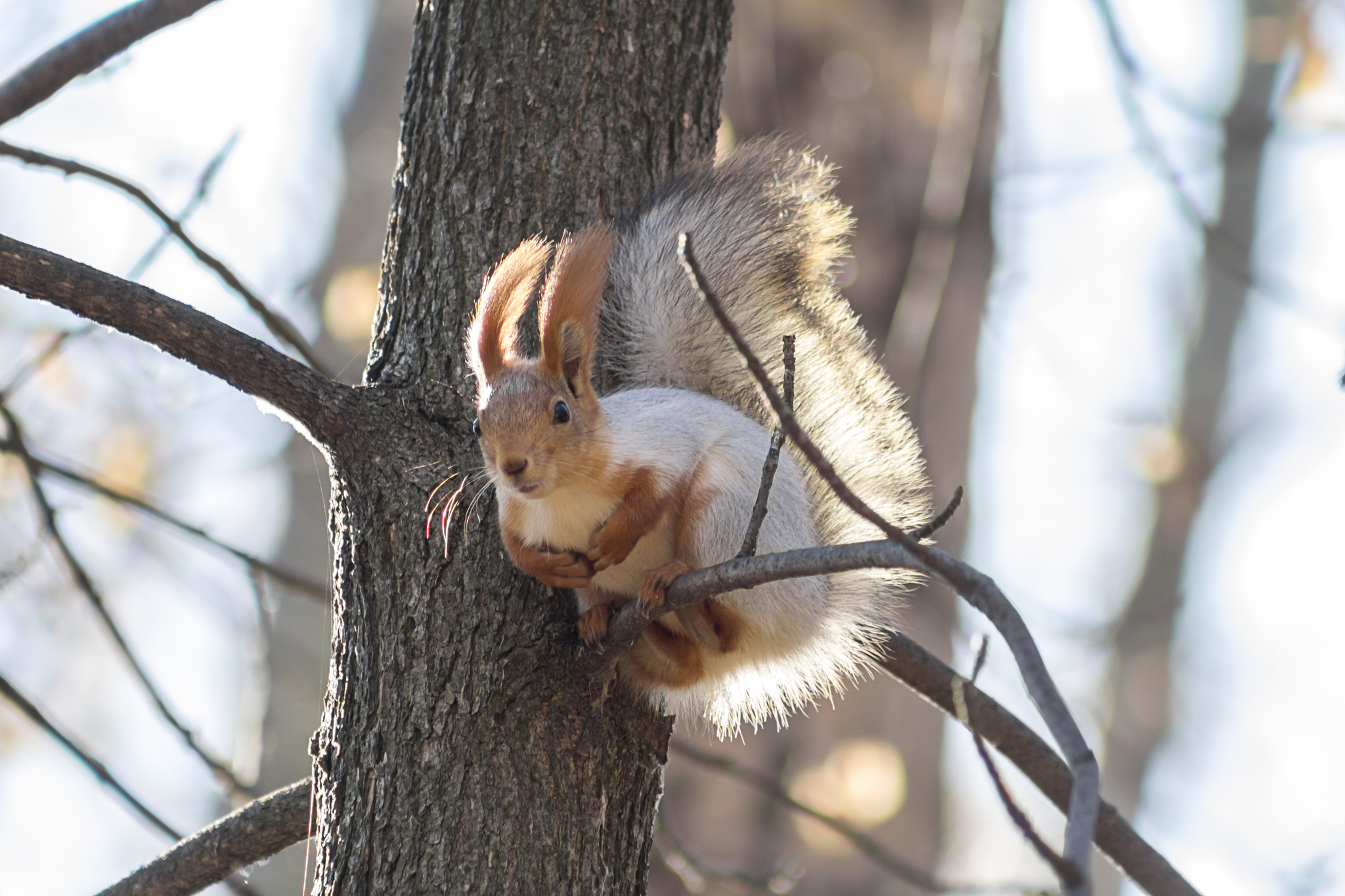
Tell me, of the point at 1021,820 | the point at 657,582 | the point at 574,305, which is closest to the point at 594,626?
the point at 657,582

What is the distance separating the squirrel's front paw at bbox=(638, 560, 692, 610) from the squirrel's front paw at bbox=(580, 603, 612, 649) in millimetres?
96

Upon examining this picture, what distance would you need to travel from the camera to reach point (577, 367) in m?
1.70

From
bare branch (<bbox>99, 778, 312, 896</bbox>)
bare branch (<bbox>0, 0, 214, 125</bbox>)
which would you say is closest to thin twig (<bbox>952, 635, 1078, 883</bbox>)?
bare branch (<bbox>99, 778, 312, 896</bbox>)

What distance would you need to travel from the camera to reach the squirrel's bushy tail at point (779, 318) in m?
1.84

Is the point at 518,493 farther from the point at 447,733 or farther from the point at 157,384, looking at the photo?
the point at 157,384

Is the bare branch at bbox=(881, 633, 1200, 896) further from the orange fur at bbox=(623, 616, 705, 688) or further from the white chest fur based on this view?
the white chest fur

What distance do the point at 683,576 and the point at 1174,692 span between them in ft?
20.7

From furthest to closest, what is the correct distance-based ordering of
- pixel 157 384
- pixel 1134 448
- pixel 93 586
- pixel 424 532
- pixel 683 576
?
pixel 1134 448 < pixel 157 384 < pixel 93 586 < pixel 424 532 < pixel 683 576

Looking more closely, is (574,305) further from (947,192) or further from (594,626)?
(947,192)

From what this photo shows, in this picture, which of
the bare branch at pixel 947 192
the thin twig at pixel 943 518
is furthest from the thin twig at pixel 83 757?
the bare branch at pixel 947 192

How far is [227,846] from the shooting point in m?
1.60

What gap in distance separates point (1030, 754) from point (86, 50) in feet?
5.57

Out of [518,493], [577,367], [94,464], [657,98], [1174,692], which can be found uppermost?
[94,464]

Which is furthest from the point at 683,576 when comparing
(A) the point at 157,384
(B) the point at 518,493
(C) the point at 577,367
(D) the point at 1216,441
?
(D) the point at 1216,441
